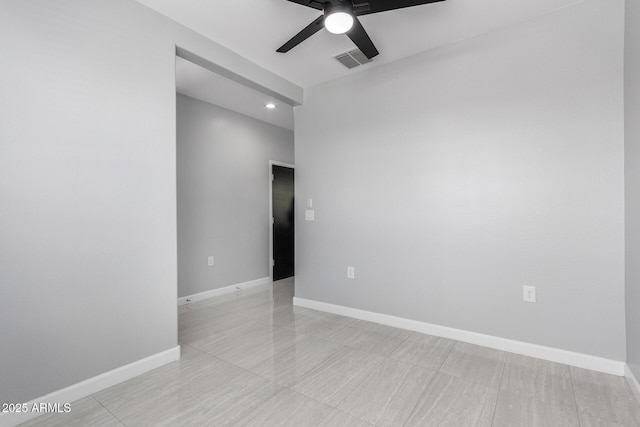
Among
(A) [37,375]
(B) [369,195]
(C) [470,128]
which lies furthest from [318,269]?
(A) [37,375]

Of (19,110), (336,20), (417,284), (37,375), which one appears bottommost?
(37,375)

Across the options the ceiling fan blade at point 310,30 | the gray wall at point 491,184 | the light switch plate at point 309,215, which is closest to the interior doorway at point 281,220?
the light switch plate at point 309,215

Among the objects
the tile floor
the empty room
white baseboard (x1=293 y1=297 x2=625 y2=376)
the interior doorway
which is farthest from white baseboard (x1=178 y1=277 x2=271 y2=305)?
white baseboard (x1=293 y1=297 x2=625 y2=376)

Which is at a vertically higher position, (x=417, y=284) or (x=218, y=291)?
(x=417, y=284)

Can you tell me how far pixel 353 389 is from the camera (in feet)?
6.33

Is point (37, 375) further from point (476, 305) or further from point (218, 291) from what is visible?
point (476, 305)

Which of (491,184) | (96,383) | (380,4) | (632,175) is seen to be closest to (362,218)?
(491,184)

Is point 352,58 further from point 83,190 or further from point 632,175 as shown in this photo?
point 83,190

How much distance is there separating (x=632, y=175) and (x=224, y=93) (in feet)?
12.9

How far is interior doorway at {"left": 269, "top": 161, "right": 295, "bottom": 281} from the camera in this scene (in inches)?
200

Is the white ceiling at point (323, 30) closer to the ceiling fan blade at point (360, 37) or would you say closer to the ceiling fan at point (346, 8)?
the ceiling fan blade at point (360, 37)

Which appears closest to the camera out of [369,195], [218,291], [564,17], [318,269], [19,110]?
[19,110]

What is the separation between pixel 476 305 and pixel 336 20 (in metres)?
2.47

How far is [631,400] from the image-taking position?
1772mm
